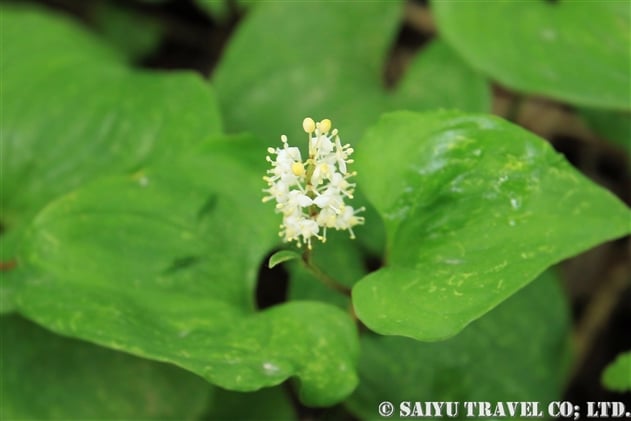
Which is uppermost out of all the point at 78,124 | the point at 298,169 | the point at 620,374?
the point at 298,169

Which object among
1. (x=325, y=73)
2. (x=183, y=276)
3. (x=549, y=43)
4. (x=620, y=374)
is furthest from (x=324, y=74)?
(x=620, y=374)

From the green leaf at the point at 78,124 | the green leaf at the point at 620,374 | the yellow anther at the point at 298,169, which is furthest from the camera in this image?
the green leaf at the point at 78,124

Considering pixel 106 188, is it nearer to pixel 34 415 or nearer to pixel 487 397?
pixel 34 415

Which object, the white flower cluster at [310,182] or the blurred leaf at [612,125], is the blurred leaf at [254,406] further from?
the blurred leaf at [612,125]

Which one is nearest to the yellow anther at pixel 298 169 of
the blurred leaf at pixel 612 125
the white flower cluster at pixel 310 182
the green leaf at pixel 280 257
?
the white flower cluster at pixel 310 182

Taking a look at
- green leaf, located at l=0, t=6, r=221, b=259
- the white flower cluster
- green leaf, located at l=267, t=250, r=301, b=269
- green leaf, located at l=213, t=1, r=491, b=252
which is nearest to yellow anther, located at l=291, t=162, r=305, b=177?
the white flower cluster

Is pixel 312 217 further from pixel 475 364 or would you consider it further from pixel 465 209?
pixel 475 364
